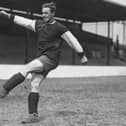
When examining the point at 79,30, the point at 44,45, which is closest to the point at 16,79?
the point at 44,45

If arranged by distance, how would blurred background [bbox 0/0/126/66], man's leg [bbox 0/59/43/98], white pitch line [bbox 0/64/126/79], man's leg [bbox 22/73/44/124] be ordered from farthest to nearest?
blurred background [bbox 0/0/126/66]
white pitch line [bbox 0/64/126/79]
man's leg [bbox 22/73/44/124]
man's leg [bbox 0/59/43/98]

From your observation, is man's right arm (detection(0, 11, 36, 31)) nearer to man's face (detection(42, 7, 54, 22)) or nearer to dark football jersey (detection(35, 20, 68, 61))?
dark football jersey (detection(35, 20, 68, 61))

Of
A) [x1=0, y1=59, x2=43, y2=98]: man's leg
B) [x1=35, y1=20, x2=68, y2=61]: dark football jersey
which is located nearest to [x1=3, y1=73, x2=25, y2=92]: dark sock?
[x1=0, y1=59, x2=43, y2=98]: man's leg

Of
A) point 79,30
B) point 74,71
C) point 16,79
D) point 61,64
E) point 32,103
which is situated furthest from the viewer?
point 79,30

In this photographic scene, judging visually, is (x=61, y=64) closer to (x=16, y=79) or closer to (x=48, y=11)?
(x=48, y=11)

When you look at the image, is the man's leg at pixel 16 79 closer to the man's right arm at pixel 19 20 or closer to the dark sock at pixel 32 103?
the dark sock at pixel 32 103

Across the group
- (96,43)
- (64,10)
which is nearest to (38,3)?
(64,10)

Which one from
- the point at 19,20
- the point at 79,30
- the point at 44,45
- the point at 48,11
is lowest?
the point at 44,45

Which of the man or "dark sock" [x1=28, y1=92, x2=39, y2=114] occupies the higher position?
the man

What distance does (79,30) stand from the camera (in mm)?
41344

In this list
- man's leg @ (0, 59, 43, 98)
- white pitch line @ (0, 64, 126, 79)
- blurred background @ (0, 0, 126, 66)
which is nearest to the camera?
man's leg @ (0, 59, 43, 98)

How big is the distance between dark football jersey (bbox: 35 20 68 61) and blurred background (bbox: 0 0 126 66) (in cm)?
1854

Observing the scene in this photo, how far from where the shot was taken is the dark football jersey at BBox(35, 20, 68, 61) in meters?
6.16

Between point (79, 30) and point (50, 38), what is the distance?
35363 millimetres
